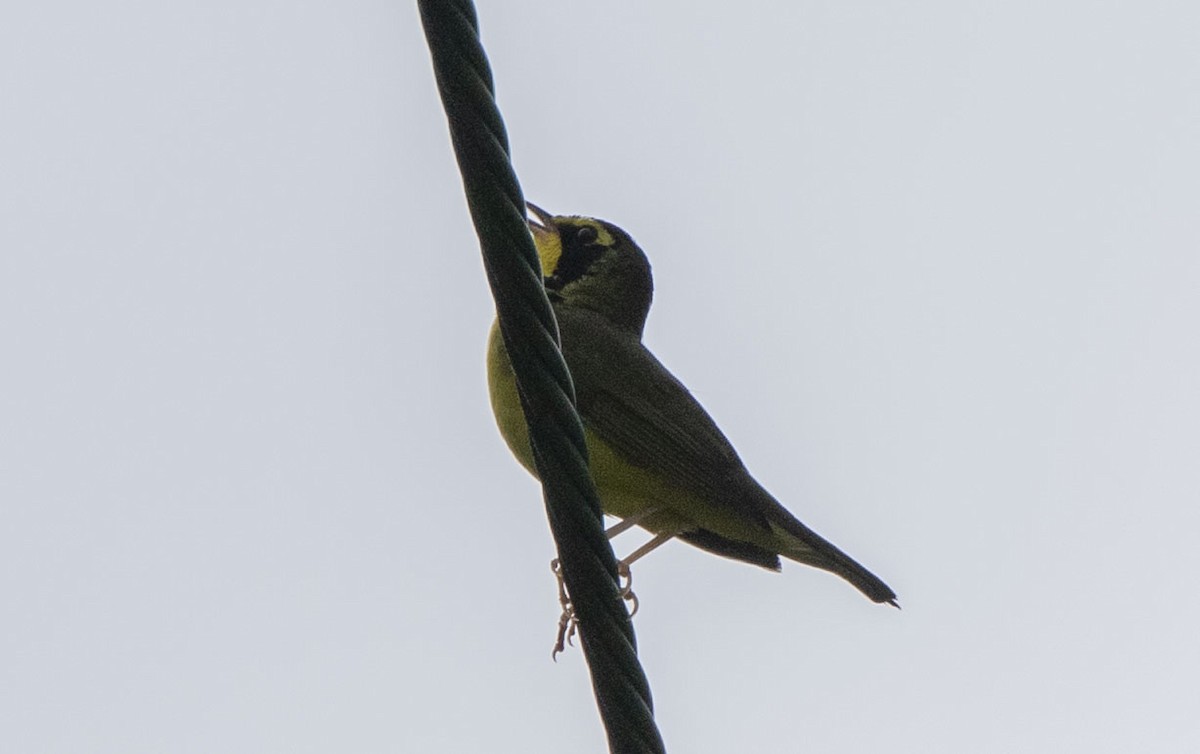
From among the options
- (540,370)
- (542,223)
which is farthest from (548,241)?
(540,370)

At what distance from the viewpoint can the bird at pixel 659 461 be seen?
5.57m

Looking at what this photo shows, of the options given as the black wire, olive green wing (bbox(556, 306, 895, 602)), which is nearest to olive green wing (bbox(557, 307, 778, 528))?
olive green wing (bbox(556, 306, 895, 602))

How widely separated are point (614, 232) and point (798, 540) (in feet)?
7.06

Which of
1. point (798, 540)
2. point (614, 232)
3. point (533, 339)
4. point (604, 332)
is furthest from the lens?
point (614, 232)

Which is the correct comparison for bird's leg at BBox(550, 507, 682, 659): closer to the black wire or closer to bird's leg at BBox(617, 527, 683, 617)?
bird's leg at BBox(617, 527, 683, 617)

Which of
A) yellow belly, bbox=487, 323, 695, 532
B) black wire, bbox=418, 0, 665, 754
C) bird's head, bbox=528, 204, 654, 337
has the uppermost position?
bird's head, bbox=528, 204, 654, 337

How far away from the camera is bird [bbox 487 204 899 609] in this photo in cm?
557

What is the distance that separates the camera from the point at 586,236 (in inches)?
281

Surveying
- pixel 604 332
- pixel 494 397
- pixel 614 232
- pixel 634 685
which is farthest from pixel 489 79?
pixel 614 232

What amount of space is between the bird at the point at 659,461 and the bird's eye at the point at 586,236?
72cm

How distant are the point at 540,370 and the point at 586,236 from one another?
4.85m

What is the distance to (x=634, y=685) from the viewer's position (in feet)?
7.90

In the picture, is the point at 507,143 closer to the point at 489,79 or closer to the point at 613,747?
the point at 489,79

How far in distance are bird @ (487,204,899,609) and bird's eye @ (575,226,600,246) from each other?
2.36ft
